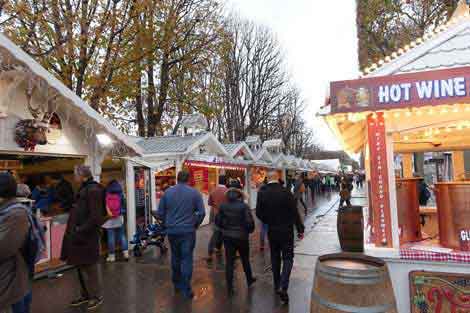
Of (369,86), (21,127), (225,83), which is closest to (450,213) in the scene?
(369,86)

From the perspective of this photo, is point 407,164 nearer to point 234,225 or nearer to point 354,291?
point 234,225

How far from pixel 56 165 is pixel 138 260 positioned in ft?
11.1

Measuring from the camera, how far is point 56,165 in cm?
813

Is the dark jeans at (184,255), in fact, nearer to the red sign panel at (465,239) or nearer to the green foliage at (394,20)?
the red sign panel at (465,239)

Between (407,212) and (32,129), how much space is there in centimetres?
585

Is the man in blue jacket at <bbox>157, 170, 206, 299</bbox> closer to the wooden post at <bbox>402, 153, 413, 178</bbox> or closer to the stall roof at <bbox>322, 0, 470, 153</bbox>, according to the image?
the stall roof at <bbox>322, 0, 470, 153</bbox>

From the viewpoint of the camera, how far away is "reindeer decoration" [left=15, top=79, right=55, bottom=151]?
526cm

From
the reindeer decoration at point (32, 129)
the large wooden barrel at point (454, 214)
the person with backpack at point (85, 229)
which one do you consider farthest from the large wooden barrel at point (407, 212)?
the reindeer decoration at point (32, 129)

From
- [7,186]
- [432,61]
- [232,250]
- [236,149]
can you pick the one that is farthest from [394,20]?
[7,186]

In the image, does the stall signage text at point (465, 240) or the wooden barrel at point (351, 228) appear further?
the wooden barrel at point (351, 228)

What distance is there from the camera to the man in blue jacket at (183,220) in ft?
14.5

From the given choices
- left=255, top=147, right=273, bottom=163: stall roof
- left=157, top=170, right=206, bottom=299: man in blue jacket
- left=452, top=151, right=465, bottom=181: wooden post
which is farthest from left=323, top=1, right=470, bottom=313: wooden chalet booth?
left=255, top=147, right=273, bottom=163: stall roof

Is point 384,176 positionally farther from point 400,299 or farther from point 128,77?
point 128,77

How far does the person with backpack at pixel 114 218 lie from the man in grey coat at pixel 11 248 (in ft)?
11.8
